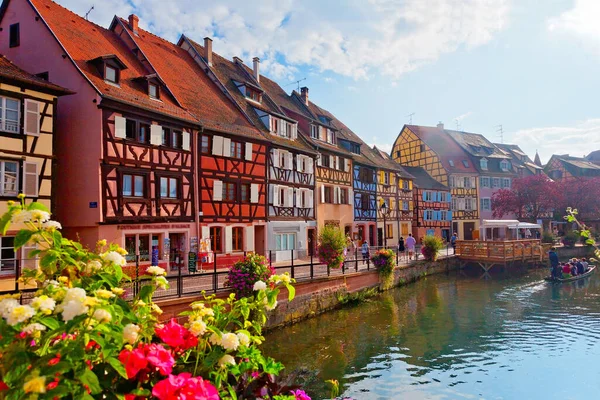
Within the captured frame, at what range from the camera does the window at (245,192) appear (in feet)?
74.9

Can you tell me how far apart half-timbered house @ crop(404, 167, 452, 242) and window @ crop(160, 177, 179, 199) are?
1203 inches

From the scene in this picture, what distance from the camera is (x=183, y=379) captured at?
2.23m

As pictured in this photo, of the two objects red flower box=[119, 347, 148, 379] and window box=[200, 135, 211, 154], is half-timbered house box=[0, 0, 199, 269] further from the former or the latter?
red flower box=[119, 347, 148, 379]

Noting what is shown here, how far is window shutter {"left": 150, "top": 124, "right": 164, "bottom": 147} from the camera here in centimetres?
1794

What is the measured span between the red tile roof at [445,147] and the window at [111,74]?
1518 inches

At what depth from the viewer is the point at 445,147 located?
50812mm

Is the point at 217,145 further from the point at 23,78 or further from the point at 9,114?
the point at 9,114

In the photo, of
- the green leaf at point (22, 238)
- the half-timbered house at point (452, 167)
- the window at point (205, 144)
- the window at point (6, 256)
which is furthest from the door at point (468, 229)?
the green leaf at point (22, 238)

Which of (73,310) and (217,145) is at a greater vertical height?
(217,145)

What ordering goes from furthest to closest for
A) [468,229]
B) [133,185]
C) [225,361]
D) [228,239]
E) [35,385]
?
[468,229], [228,239], [133,185], [225,361], [35,385]

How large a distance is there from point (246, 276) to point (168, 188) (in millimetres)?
7956

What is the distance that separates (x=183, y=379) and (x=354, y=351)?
11479 mm

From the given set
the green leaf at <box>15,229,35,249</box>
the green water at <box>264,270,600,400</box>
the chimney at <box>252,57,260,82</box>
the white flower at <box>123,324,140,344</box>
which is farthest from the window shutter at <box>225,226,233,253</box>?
the white flower at <box>123,324,140,344</box>

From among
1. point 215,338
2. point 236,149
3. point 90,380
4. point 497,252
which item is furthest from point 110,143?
point 497,252
